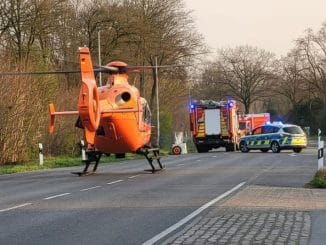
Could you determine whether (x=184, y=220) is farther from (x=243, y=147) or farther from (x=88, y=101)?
(x=243, y=147)

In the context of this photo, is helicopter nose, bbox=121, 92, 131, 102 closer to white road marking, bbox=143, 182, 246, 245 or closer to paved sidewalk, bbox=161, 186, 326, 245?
white road marking, bbox=143, 182, 246, 245

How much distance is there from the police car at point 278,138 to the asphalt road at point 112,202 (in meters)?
16.5

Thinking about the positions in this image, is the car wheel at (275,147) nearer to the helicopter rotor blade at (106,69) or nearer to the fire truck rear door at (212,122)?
the fire truck rear door at (212,122)

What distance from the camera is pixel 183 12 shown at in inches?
2127

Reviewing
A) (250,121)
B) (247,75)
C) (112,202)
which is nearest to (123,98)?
(112,202)

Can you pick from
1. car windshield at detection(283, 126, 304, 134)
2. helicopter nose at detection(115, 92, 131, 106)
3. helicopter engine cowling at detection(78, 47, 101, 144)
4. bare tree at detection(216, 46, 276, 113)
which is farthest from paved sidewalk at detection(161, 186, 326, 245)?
bare tree at detection(216, 46, 276, 113)

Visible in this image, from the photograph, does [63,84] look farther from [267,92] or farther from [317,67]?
[267,92]

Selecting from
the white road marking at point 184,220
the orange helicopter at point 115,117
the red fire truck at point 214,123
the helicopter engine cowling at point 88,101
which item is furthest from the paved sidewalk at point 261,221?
the red fire truck at point 214,123

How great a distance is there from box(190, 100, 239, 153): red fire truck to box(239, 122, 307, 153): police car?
120 inches

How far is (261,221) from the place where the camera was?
1066 centimetres

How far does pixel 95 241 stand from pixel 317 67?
7934 cm

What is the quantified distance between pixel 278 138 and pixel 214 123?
6068 millimetres

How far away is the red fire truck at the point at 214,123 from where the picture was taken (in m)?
45.3

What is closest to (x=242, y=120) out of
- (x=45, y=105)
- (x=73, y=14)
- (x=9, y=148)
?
(x=73, y=14)
